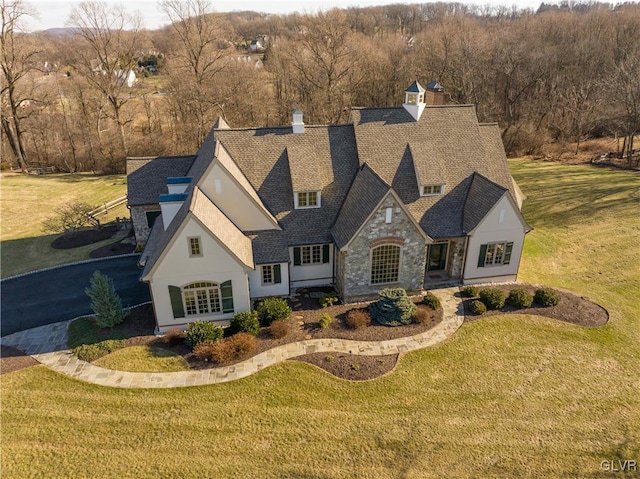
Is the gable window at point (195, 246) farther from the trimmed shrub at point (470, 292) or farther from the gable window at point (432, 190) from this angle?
the trimmed shrub at point (470, 292)

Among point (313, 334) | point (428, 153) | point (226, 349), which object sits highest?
point (428, 153)

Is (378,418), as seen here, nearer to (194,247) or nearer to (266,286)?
(266,286)

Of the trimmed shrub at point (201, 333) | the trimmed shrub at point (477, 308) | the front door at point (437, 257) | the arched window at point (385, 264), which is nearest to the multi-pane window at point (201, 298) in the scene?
the trimmed shrub at point (201, 333)

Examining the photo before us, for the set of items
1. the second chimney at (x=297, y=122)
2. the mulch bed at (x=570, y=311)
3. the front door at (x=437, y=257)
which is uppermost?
the second chimney at (x=297, y=122)

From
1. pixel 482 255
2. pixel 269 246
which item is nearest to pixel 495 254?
pixel 482 255

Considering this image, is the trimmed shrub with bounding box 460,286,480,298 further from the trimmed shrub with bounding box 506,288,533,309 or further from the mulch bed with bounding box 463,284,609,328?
the trimmed shrub with bounding box 506,288,533,309

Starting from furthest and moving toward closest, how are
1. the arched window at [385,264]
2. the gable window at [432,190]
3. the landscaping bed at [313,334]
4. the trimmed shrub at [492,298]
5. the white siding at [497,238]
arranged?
the gable window at [432,190]
the white siding at [497,238]
the trimmed shrub at [492,298]
the arched window at [385,264]
the landscaping bed at [313,334]
